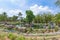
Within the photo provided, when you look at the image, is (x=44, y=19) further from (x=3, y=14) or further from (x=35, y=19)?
(x=3, y=14)

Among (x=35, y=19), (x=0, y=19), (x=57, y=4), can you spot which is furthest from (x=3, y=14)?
(x=57, y=4)

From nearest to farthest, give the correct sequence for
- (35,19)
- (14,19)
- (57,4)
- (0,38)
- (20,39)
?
(20,39), (0,38), (57,4), (35,19), (14,19)

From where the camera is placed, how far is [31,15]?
202 ft

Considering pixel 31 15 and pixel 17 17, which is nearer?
pixel 31 15

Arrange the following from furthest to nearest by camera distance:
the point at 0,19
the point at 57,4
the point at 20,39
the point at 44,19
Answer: the point at 0,19 < the point at 44,19 < the point at 57,4 < the point at 20,39

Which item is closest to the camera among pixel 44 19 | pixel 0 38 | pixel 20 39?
pixel 20 39

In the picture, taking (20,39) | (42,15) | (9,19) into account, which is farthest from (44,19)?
(20,39)

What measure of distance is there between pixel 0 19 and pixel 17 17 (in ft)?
38.0

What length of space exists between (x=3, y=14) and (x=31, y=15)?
2900 cm

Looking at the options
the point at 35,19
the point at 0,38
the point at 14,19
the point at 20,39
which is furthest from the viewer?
the point at 14,19

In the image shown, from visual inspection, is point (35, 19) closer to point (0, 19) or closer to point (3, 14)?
point (0, 19)

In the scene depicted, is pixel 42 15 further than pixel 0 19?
No

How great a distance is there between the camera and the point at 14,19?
83.8 meters

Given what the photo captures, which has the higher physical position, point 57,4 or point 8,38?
point 57,4
